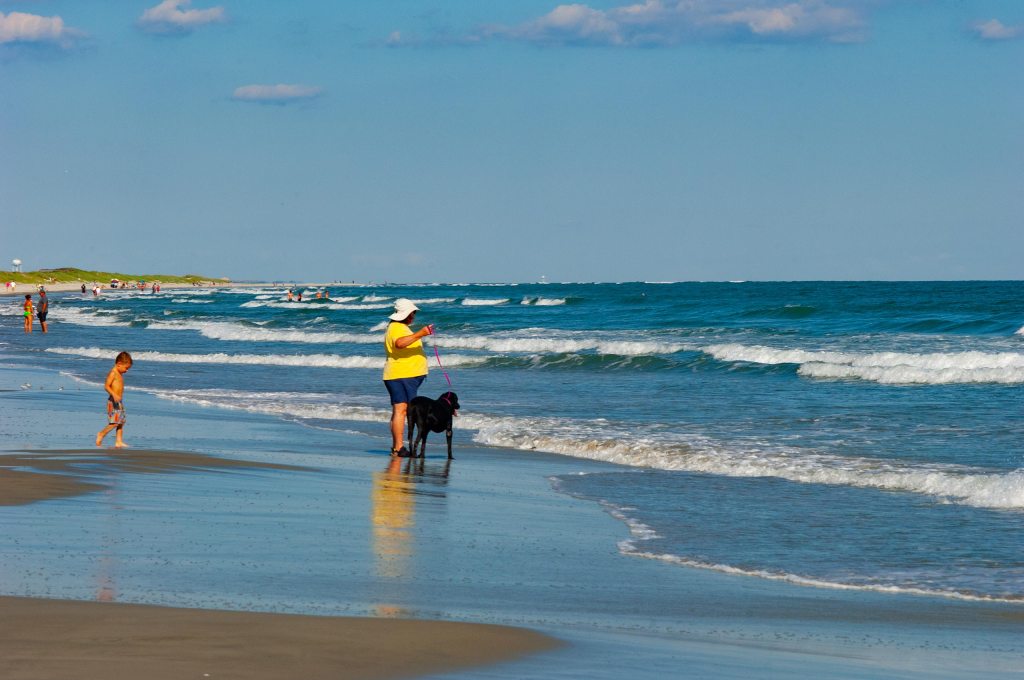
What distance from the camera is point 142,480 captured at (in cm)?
988

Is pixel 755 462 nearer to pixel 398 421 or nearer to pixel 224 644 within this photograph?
pixel 398 421

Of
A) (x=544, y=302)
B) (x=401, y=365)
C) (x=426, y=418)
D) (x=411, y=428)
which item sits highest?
(x=544, y=302)

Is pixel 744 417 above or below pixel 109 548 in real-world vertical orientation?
below

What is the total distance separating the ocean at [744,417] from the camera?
845 centimetres

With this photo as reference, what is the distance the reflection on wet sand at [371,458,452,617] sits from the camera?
23.0ft

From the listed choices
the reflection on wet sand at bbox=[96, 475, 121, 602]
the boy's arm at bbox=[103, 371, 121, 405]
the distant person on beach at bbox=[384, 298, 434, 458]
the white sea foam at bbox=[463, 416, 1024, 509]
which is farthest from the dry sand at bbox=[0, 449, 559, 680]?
the boy's arm at bbox=[103, 371, 121, 405]

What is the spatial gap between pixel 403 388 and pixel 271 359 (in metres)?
19.2

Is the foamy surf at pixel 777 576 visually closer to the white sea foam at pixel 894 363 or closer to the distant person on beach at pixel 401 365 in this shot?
the distant person on beach at pixel 401 365

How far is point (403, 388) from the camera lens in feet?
42.2

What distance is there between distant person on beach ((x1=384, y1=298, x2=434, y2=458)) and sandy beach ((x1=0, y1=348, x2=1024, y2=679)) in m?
2.15

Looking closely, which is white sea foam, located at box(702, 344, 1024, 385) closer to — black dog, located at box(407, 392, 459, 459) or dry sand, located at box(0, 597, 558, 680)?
black dog, located at box(407, 392, 459, 459)

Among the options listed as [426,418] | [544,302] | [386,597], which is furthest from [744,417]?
[544,302]

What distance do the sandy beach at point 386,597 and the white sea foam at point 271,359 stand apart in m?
18.7

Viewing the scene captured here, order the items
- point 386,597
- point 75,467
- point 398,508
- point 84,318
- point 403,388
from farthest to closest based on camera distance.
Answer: point 84,318
point 403,388
point 75,467
point 398,508
point 386,597
